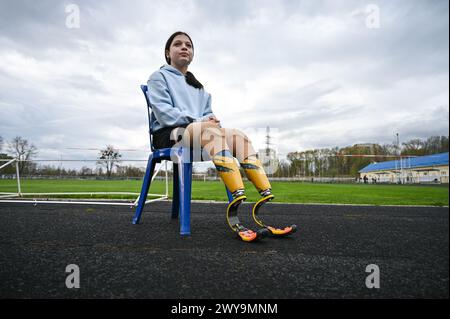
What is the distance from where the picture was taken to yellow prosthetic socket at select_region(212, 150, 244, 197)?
161 cm

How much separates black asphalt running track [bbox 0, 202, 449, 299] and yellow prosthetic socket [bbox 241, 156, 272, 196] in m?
0.35

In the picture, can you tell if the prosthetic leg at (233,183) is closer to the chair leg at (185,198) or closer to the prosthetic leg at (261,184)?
the prosthetic leg at (261,184)

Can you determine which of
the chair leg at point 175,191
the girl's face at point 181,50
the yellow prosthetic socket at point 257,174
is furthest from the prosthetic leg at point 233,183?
the girl's face at point 181,50

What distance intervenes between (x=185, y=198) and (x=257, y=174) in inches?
22.1

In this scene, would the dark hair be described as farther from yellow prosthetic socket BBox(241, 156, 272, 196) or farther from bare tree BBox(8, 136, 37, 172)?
bare tree BBox(8, 136, 37, 172)

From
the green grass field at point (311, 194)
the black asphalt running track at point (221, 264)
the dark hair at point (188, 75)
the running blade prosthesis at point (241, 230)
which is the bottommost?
the green grass field at point (311, 194)

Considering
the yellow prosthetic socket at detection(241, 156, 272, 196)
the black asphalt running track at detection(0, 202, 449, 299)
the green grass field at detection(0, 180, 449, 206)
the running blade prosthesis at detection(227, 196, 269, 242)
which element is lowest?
→ the green grass field at detection(0, 180, 449, 206)

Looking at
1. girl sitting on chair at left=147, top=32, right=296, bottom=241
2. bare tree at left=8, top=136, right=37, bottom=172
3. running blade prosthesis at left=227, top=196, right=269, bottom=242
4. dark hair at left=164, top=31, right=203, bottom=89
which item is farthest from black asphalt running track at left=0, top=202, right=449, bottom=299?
bare tree at left=8, top=136, right=37, bottom=172

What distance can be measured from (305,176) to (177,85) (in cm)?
3477

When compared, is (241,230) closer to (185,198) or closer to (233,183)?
(233,183)

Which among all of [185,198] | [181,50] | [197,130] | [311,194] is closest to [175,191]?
[185,198]

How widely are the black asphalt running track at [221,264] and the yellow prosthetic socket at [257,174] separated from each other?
35 cm

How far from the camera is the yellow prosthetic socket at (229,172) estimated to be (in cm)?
161
